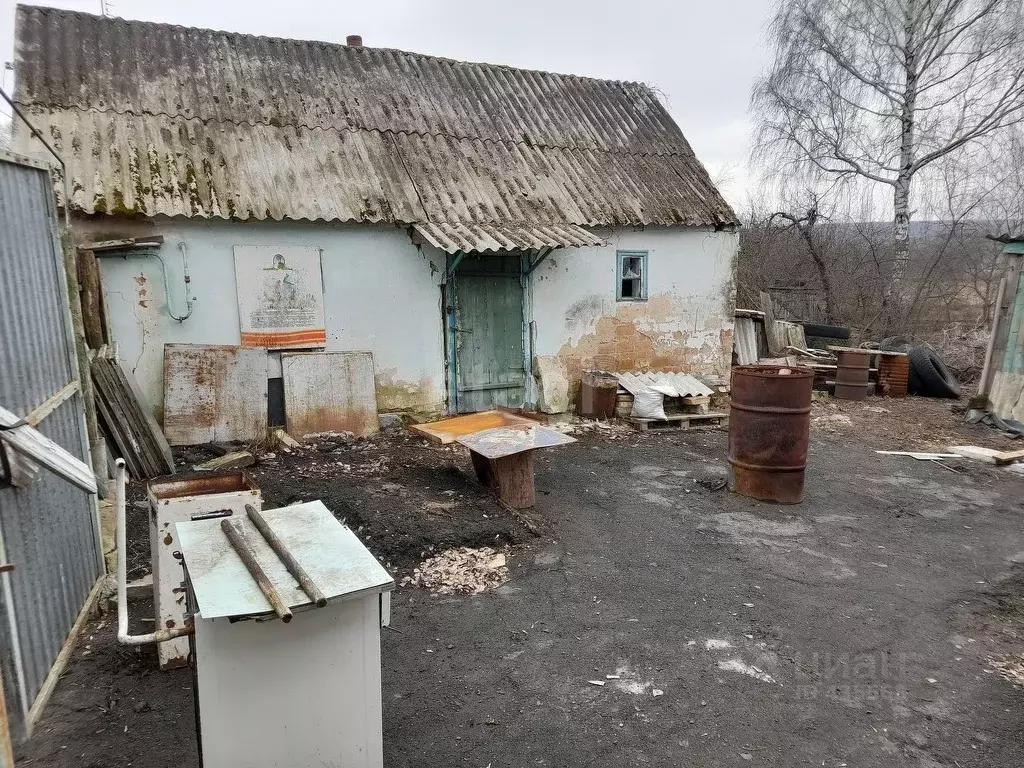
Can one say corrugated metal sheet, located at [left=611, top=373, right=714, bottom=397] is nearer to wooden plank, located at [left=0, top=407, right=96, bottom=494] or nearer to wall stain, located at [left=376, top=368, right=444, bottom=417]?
wall stain, located at [left=376, top=368, right=444, bottom=417]

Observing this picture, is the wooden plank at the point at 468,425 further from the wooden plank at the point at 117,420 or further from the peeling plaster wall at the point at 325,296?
the wooden plank at the point at 117,420

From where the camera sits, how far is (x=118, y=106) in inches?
306

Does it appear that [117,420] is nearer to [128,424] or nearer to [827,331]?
[128,424]

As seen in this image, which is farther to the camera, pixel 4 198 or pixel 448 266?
pixel 448 266

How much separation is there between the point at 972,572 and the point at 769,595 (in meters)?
1.85

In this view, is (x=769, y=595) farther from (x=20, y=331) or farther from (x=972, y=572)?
(x=20, y=331)

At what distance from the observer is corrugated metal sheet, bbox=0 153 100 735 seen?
112 inches

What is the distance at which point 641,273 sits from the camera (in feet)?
33.1

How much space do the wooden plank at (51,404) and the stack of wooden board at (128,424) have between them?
2557 millimetres

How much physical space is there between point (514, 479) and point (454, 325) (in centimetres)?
356

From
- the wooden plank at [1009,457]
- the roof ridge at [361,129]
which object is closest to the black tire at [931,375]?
the wooden plank at [1009,457]

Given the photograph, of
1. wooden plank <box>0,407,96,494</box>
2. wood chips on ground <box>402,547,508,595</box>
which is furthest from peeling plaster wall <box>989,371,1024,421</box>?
wooden plank <box>0,407,96,494</box>

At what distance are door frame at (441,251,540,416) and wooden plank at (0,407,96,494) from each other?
5993 millimetres

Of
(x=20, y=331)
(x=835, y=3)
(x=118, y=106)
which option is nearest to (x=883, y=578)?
(x=20, y=331)
